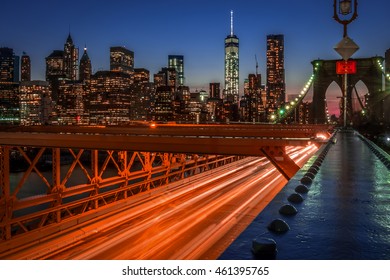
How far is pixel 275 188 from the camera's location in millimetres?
23031

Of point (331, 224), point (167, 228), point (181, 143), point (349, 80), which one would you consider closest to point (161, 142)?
point (181, 143)

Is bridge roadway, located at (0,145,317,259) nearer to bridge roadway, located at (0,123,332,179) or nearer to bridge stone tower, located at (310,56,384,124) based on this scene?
bridge roadway, located at (0,123,332,179)

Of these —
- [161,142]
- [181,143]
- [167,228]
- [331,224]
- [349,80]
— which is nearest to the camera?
[331,224]

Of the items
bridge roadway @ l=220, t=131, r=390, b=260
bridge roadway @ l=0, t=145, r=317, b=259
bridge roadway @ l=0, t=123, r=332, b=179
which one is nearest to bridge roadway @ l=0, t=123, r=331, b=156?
bridge roadway @ l=0, t=123, r=332, b=179

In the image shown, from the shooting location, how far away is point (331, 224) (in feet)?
13.8

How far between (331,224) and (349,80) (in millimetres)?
83057

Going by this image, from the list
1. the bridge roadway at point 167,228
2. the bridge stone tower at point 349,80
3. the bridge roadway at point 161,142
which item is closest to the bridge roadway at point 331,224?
the bridge roadway at point 167,228

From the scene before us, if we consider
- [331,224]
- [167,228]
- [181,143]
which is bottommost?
[167,228]

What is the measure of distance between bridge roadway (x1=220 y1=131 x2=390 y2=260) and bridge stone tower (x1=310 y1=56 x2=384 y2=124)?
7213 cm

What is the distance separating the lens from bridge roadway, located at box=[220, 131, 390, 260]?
3361mm

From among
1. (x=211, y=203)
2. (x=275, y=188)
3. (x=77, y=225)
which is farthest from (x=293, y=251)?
(x=275, y=188)

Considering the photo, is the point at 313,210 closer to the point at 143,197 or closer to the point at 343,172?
the point at 343,172

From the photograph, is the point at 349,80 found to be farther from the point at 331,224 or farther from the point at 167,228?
the point at 331,224
